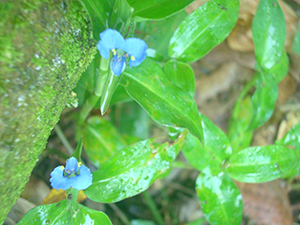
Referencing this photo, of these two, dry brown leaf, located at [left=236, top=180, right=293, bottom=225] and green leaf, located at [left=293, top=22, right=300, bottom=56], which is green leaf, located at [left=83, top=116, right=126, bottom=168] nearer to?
dry brown leaf, located at [left=236, top=180, right=293, bottom=225]

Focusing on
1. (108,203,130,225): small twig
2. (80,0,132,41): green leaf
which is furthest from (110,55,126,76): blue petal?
(108,203,130,225): small twig

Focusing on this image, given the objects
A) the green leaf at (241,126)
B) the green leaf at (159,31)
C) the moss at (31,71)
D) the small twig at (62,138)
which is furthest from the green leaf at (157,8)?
the green leaf at (241,126)

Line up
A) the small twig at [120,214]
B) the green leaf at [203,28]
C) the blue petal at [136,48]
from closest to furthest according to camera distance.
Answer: the blue petal at [136,48] → the green leaf at [203,28] → the small twig at [120,214]

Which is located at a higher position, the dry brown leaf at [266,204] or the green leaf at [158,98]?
the green leaf at [158,98]

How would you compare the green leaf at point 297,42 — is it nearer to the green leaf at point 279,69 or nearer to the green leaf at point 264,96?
the green leaf at point 279,69

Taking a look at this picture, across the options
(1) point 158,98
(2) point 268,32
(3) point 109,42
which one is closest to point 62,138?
(1) point 158,98

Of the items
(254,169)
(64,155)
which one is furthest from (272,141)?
(64,155)

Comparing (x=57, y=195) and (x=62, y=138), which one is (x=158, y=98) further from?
(x=62, y=138)
